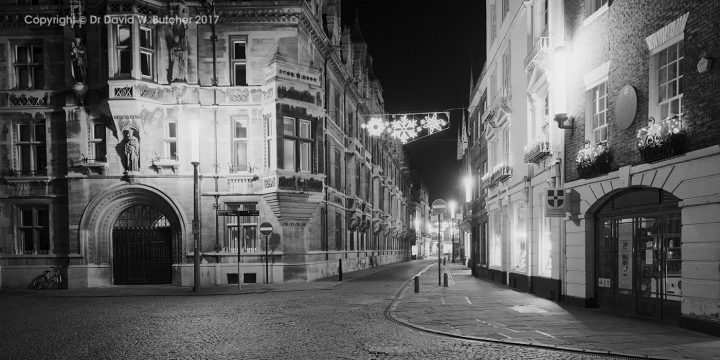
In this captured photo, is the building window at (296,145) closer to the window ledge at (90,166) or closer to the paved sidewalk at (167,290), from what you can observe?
the paved sidewalk at (167,290)

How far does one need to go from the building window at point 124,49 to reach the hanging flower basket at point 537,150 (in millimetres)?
17936

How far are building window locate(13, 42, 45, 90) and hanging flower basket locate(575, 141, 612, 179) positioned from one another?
2486cm

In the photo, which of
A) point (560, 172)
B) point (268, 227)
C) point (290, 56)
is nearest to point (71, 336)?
point (268, 227)

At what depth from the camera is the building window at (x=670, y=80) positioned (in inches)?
491

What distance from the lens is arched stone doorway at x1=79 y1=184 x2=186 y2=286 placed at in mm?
26703

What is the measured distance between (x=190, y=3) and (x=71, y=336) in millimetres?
19396

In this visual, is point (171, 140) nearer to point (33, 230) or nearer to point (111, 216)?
point (111, 216)

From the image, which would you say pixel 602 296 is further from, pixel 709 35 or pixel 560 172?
pixel 709 35

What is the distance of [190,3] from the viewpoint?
1078 inches

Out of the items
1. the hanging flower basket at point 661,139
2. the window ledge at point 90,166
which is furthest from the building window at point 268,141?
the hanging flower basket at point 661,139

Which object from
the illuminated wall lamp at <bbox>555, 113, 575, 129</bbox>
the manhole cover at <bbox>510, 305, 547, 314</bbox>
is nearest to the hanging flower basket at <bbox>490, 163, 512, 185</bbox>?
the illuminated wall lamp at <bbox>555, 113, 575, 129</bbox>

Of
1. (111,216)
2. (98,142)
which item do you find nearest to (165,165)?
(98,142)

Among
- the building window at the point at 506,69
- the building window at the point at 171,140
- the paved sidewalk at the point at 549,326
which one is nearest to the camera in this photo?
the paved sidewalk at the point at 549,326

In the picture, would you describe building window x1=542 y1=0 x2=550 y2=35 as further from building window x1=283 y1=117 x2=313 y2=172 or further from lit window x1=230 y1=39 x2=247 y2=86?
lit window x1=230 y1=39 x2=247 y2=86
